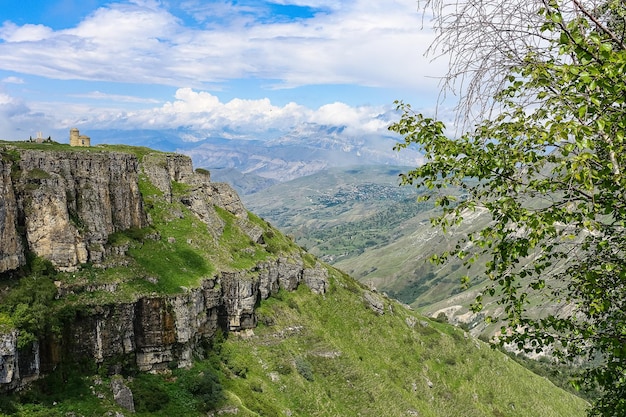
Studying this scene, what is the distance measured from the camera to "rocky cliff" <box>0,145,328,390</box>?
3844 cm

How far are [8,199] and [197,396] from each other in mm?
27670

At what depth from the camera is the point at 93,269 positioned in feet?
147

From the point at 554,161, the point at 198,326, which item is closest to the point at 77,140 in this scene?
the point at 198,326

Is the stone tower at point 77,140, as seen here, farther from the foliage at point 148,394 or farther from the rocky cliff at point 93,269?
the foliage at point 148,394

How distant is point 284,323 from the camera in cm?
7688

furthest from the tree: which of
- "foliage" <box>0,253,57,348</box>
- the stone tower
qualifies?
the stone tower

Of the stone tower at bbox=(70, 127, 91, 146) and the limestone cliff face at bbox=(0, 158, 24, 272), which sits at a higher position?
the stone tower at bbox=(70, 127, 91, 146)

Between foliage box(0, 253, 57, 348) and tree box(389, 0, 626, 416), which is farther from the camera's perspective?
foliage box(0, 253, 57, 348)

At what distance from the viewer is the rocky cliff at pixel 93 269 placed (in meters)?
38.4

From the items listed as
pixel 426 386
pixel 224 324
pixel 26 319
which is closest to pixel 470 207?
pixel 26 319

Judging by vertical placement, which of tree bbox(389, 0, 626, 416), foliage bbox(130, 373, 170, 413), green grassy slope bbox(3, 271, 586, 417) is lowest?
green grassy slope bbox(3, 271, 586, 417)

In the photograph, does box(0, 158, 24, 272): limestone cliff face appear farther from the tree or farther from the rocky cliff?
the tree

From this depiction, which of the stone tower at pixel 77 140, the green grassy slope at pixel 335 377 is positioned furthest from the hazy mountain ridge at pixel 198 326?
the stone tower at pixel 77 140

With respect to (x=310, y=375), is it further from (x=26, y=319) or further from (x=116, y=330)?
(x=26, y=319)
